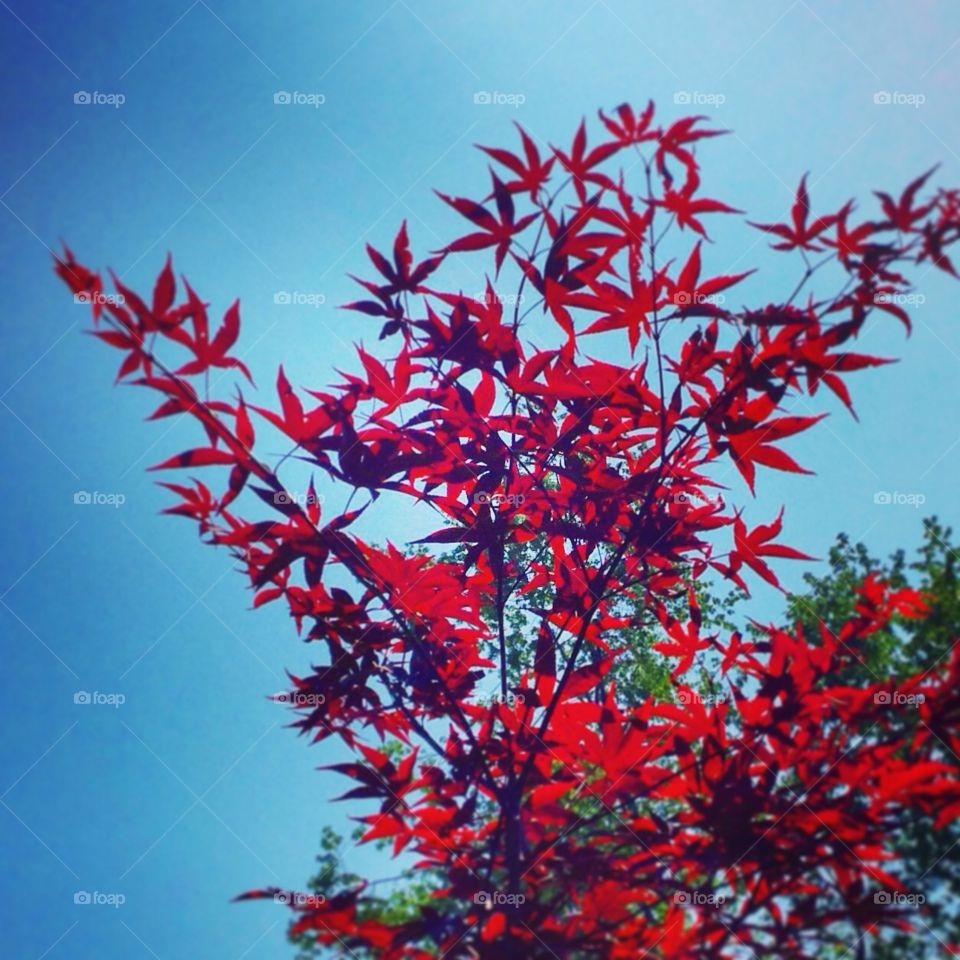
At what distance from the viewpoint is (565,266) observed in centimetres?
153

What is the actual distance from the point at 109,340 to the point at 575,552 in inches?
45.4

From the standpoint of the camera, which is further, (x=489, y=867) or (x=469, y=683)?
(x=469, y=683)

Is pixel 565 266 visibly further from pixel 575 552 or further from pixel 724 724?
pixel 724 724

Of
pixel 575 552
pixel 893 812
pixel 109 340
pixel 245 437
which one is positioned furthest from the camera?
pixel 575 552

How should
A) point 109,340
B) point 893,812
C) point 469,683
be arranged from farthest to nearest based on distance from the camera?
point 469,683
point 893,812
point 109,340

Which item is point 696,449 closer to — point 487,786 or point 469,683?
point 469,683

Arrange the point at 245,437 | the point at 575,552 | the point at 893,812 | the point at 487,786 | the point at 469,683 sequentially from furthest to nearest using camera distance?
the point at 575,552
the point at 469,683
the point at 487,786
the point at 245,437
the point at 893,812

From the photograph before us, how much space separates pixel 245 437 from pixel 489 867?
0.98 metres

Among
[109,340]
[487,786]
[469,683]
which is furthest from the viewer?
[469,683]

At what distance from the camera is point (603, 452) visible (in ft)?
5.75

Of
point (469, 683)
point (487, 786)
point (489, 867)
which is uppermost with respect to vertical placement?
point (469, 683)

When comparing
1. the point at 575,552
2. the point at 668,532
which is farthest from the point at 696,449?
the point at 575,552

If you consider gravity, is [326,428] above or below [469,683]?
above

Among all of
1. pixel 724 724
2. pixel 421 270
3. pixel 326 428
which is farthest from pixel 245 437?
pixel 724 724
